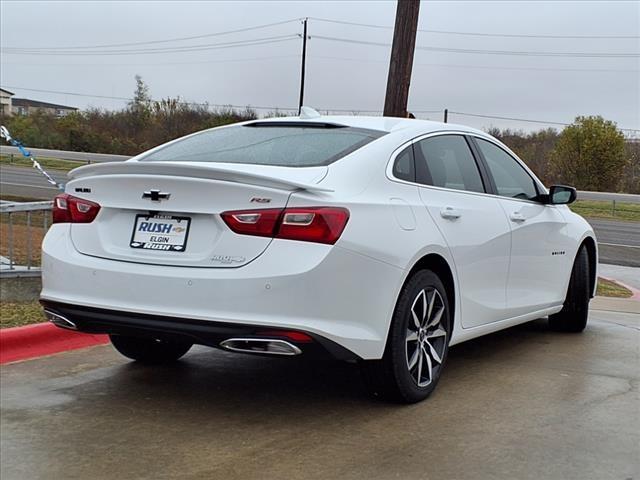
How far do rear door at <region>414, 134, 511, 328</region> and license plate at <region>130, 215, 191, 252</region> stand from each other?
1413 mm

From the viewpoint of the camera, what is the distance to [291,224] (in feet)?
12.1

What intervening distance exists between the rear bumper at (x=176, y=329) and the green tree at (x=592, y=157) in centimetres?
3122

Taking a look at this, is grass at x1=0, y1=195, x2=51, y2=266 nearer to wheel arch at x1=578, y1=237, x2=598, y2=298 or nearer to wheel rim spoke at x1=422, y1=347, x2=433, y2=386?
wheel rim spoke at x1=422, y1=347, x2=433, y2=386

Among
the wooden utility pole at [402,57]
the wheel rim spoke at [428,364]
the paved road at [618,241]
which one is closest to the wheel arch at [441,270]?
the wheel rim spoke at [428,364]

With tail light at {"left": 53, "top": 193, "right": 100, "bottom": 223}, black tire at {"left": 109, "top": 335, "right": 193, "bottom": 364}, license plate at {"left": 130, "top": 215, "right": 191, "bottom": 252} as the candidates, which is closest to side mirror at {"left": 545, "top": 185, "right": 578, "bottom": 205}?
black tire at {"left": 109, "top": 335, "right": 193, "bottom": 364}

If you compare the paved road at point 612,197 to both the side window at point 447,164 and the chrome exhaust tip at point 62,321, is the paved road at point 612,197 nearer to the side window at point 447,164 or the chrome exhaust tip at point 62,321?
the side window at point 447,164

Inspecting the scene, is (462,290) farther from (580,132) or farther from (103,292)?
(580,132)

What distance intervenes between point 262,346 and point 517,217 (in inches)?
99.1

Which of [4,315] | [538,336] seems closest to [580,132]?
[538,336]

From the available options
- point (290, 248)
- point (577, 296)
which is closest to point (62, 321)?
point (290, 248)

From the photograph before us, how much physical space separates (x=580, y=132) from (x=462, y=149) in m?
30.6

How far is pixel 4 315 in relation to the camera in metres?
5.88

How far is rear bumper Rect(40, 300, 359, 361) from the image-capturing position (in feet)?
12.0

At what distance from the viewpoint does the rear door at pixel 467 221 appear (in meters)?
4.63
